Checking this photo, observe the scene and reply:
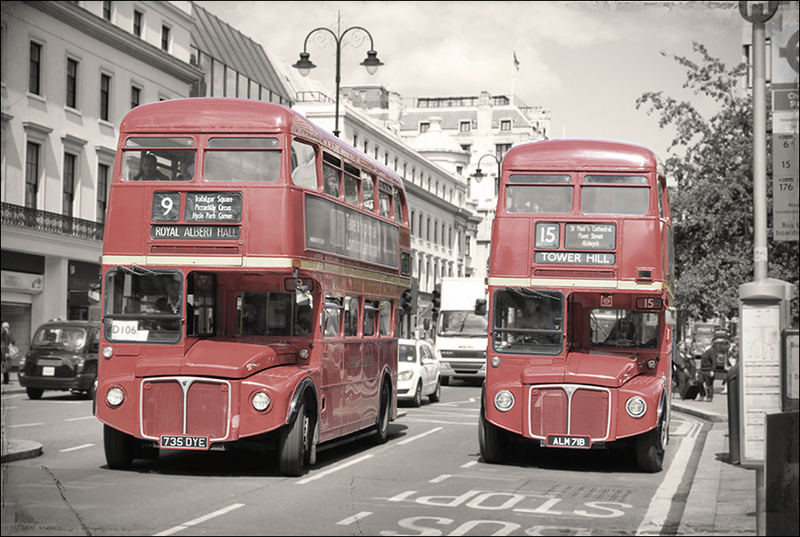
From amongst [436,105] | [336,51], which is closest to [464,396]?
[336,51]

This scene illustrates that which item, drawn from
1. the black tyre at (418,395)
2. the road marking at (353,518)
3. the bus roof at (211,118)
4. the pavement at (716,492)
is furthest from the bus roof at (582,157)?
the black tyre at (418,395)

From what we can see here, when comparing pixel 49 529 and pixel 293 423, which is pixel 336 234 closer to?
pixel 293 423

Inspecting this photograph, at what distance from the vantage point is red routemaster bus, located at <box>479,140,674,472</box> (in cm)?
1502

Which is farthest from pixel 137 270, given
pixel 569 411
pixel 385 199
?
pixel 385 199

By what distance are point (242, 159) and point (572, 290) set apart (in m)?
4.70

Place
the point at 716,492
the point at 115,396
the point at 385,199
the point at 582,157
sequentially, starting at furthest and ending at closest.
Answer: the point at 385,199 → the point at 582,157 → the point at 115,396 → the point at 716,492

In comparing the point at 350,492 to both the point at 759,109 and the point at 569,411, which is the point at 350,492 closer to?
the point at 569,411

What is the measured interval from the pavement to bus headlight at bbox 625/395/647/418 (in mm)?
Answer: 1002

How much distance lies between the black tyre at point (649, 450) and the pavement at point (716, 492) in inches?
22.4

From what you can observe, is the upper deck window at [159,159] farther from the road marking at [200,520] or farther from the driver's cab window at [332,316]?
the road marking at [200,520]

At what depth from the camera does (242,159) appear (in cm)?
1388

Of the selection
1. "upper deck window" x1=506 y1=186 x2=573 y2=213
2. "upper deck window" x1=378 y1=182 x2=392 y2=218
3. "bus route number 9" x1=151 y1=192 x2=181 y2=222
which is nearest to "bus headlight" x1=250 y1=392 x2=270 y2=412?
"bus route number 9" x1=151 y1=192 x2=181 y2=222

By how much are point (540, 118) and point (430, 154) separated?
129 ft

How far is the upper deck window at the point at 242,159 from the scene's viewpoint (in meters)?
13.8
